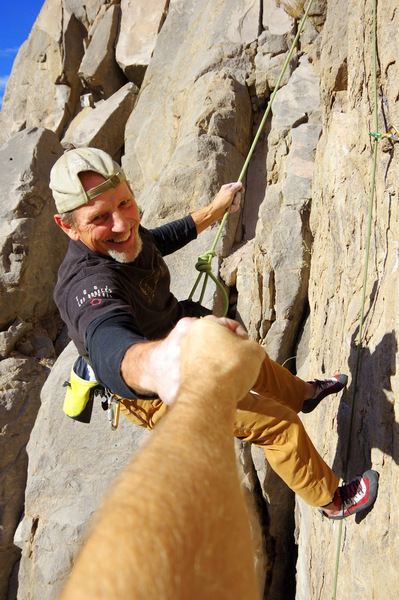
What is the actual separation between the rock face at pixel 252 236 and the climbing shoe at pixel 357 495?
5cm

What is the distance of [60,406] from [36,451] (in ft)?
2.04

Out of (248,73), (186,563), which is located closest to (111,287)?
(186,563)

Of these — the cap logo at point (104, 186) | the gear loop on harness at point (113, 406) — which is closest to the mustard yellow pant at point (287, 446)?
the gear loop on harness at point (113, 406)

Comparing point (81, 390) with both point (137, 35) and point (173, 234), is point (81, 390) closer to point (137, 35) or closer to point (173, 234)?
point (173, 234)

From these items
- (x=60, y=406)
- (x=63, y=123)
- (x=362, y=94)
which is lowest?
(x=60, y=406)

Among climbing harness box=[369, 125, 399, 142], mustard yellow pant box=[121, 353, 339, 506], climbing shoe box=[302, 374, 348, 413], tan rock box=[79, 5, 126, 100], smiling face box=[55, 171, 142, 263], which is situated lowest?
mustard yellow pant box=[121, 353, 339, 506]

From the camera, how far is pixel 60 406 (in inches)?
212

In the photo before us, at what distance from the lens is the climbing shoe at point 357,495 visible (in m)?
2.25

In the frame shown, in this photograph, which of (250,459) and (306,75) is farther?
(306,75)

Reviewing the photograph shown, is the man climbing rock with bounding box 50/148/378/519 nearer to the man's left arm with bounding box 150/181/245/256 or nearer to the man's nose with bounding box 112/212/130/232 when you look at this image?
the man's nose with bounding box 112/212/130/232

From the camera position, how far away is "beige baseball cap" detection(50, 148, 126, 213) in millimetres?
2492

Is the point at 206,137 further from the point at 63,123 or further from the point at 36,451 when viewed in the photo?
the point at 63,123

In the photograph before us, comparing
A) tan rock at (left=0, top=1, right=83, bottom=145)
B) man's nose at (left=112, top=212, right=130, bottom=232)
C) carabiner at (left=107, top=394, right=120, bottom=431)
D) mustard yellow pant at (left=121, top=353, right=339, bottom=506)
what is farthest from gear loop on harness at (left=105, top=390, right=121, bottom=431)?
tan rock at (left=0, top=1, right=83, bottom=145)

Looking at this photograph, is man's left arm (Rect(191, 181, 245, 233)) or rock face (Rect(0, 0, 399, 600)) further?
man's left arm (Rect(191, 181, 245, 233))
